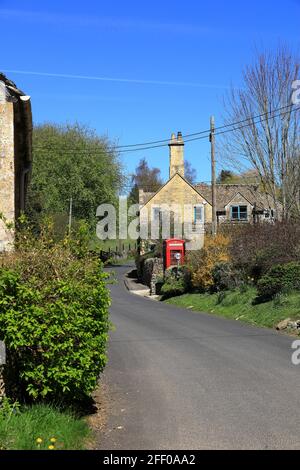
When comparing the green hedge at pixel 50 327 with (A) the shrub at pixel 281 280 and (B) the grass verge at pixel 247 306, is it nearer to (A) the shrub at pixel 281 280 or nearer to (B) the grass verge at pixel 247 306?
(B) the grass verge at pixel 247 306

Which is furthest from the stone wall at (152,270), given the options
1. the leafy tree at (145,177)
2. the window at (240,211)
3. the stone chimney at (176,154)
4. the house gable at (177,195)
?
the leafy tree at (145,177)

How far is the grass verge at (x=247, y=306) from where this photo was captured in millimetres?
16859

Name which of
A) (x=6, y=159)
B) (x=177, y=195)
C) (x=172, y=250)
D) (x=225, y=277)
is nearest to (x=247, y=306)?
(x=225, y=277)

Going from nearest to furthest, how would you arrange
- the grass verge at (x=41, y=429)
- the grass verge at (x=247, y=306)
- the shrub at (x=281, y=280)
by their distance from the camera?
the grass verge at (x=41, y=429) < the grass verge at (x=247, y=306) < the shrub at (x=281, y=280)

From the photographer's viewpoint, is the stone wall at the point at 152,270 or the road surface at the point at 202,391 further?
the stone wall at the point at 152,270

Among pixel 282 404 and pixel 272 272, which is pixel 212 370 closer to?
pixel 282 404

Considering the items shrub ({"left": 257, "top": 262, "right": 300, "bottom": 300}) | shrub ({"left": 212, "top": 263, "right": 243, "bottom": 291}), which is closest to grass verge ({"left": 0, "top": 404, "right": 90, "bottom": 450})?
shrub ({"left": 257, "top": 262, "right": 300, "bottom": 300})

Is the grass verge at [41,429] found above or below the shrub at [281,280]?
below

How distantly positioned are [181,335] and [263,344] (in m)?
2.62

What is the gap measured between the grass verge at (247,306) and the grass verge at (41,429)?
35.4 feet

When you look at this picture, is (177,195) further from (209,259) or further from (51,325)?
(51,325)

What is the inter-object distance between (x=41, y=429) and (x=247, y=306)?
15.0 m

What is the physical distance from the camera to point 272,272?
1931 cm

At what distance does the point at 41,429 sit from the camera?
5.68 m
